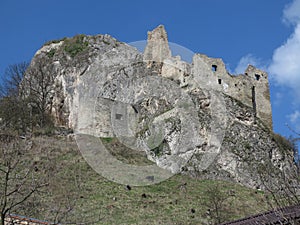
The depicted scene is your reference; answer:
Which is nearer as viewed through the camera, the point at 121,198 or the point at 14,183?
the point at 14,183

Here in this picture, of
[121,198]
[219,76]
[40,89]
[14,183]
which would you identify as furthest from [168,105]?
[14,183]

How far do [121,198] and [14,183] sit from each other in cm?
523

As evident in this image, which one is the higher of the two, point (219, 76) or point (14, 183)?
point (219, 76)

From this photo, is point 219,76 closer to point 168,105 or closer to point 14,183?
point 168,105

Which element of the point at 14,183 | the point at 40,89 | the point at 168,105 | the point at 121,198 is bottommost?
the point at 121,198

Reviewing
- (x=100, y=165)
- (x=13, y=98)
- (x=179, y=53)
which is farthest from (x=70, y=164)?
(x=179, y=53)

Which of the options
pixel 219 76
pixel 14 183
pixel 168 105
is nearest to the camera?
pixel 14 183

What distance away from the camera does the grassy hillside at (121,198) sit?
20.0 m

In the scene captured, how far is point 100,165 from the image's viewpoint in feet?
91.7

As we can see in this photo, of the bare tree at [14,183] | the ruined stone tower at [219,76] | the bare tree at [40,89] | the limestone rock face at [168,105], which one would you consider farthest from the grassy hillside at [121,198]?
the ruined stone tower at [219,76]

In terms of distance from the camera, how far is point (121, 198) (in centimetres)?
2278

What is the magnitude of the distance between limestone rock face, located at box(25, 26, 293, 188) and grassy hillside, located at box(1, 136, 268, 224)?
12.1 feet

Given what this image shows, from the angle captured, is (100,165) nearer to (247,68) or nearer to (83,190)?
(83,190)

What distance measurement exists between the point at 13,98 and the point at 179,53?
14.0 meters
